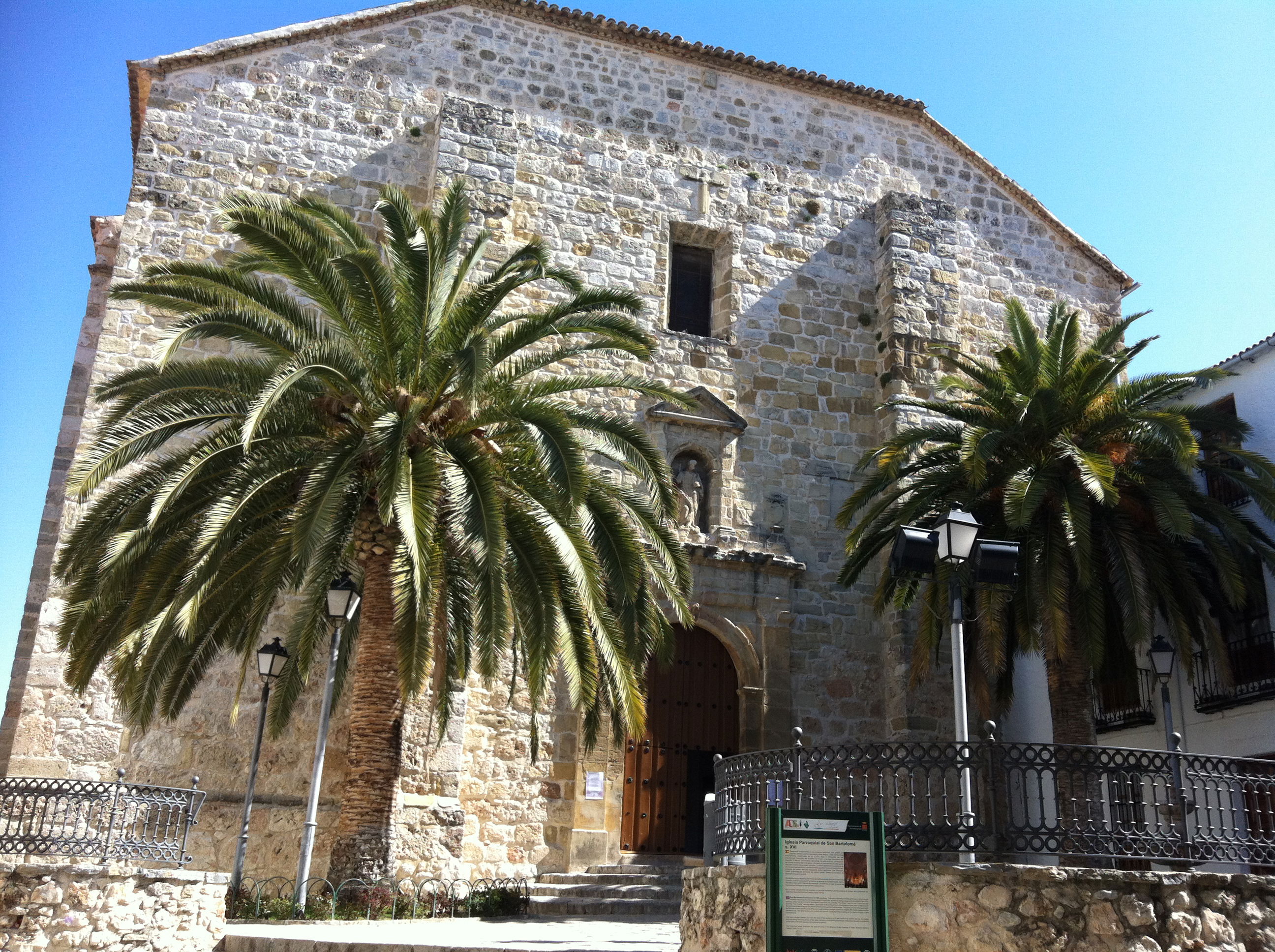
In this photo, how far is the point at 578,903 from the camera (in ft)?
38.3

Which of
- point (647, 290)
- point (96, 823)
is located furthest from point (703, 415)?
point (96, 823)

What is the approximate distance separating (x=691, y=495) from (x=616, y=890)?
4.89 metres

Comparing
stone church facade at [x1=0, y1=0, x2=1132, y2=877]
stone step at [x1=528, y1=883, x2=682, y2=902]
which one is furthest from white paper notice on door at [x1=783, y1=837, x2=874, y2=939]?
stone church facade at [x1=0, y1=0, x2=1132, y2=877]

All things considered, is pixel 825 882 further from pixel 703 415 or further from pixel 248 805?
pixel 703 415

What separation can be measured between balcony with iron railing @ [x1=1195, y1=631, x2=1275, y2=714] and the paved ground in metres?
6.57

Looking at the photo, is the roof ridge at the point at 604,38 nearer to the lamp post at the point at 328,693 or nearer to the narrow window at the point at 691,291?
the narrow window at the point at 691,291

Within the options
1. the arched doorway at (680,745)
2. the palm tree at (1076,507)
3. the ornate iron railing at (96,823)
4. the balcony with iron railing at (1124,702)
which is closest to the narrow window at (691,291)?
the palm tree at (1076,507)

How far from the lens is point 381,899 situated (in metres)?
10.2

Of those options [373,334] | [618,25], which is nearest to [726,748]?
[373,334]

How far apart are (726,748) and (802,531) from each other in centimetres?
283

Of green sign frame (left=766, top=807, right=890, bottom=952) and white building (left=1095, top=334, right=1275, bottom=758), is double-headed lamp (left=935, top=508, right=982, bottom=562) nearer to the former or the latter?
green sign frame (left=766, top=807, right=890, bottom=952)

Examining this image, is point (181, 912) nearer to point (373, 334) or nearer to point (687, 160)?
point (373, 334)

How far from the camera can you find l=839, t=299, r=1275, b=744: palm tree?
12172mm

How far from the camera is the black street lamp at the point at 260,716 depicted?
11023mm
